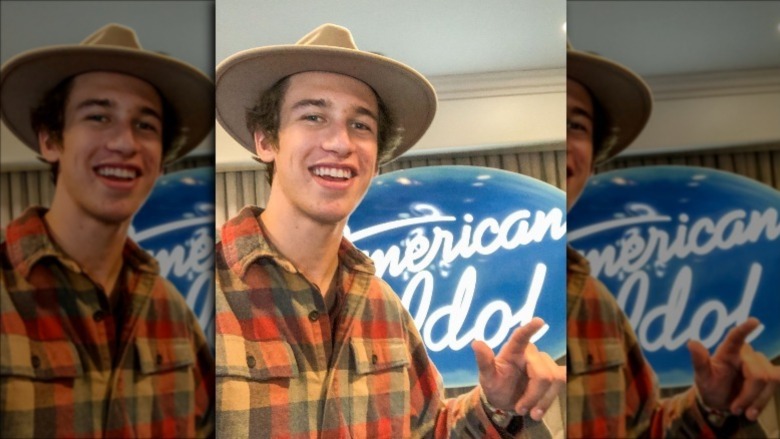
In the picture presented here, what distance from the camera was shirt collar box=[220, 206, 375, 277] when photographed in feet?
7.91

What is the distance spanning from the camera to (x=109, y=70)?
2.50 metres

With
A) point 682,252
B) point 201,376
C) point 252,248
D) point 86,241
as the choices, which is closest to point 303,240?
point 252,248

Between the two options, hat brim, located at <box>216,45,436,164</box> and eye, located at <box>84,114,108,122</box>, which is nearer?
hat brim, located at <box>216,45,436,164</box>

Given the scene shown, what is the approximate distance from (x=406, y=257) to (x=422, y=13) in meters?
0.70

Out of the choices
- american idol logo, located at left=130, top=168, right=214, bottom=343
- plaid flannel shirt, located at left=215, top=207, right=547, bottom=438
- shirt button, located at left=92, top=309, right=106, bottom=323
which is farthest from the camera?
american idol logo, located at left=130, top=168, right=214, bottom=343

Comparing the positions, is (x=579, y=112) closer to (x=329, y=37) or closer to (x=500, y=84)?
(x=500, y=84)

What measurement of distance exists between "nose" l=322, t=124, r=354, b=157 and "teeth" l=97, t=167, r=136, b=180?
60 cm

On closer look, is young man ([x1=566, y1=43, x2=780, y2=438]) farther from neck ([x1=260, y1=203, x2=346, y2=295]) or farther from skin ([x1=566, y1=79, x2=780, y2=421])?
neck ([x1=260, y1=203, x2=346, y2=295])

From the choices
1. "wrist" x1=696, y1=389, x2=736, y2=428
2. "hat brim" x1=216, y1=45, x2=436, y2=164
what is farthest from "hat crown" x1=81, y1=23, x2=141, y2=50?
"wrist" x1=696, y1=389, x2=736, y2=428

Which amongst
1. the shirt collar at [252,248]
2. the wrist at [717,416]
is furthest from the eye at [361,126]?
the wrist at [717,416]

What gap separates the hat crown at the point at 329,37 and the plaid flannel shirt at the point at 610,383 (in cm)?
96

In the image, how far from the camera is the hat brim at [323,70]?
2387 millimetres

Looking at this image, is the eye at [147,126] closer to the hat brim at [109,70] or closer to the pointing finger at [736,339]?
the hat brim at [109,70]

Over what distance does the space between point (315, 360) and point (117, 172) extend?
2.66ft
